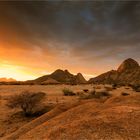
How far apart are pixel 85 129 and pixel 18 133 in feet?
12.4

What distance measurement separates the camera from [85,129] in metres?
7.06

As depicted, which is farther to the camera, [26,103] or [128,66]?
[128,66]

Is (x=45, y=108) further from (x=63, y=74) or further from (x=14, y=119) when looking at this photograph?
(x=63, y=74)

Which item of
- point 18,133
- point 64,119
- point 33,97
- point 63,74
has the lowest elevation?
point 18,133

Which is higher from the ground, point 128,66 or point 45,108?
point 128,66

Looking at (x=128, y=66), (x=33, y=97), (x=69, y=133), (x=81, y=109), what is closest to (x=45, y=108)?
(x=33, y=97)

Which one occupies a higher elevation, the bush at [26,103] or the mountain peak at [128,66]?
the mountain peak at [128,66]

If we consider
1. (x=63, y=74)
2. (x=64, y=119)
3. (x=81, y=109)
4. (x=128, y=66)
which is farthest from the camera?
(x=63, y=74)

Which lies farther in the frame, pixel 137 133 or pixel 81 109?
pixel 81 109

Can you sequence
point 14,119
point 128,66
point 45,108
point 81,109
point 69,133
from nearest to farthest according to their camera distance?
point 69,133, point 81,109, point 14,119, point 45,108, point 128,66

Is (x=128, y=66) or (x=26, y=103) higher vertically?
(x=128, y=66)

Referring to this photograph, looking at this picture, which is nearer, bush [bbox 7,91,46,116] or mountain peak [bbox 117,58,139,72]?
bush [bbox 7,91,46,116]

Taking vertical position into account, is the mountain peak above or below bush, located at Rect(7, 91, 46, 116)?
above

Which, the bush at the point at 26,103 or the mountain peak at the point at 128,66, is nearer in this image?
the bush at the point at 26,103
